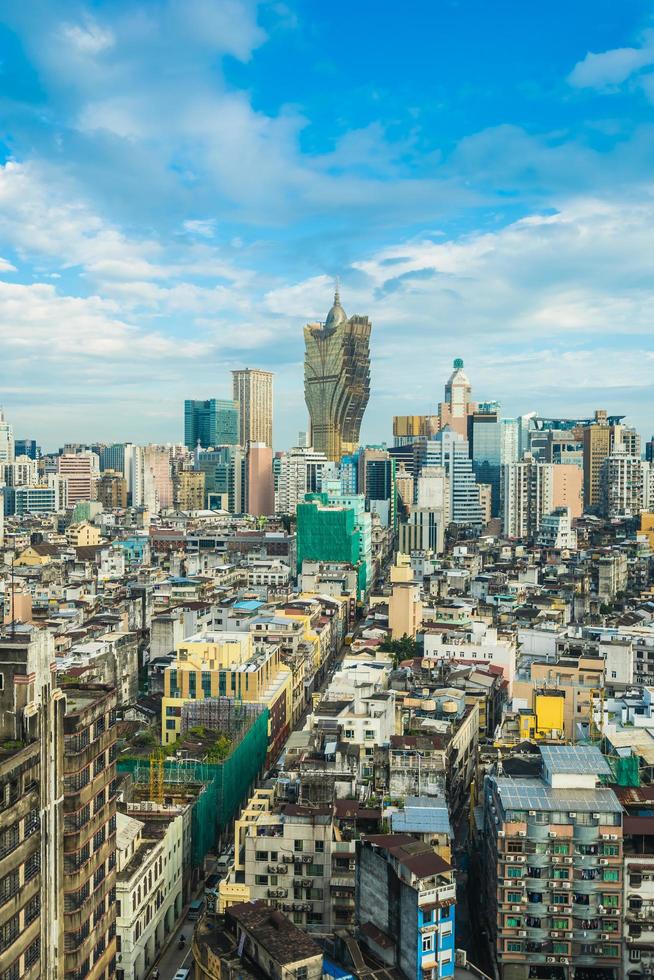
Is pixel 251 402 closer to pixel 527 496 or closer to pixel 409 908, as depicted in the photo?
pixel 527 496

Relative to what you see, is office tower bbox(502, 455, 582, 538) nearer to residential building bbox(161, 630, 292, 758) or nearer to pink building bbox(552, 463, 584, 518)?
pink building bbox(552, 463, 584, 518)

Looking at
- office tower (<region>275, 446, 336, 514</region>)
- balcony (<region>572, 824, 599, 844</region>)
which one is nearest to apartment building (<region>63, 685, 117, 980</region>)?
balcony (<region>572, 824, 599, 844</region>)

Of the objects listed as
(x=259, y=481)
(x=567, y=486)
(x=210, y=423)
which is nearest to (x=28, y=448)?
(x=210, y=423)

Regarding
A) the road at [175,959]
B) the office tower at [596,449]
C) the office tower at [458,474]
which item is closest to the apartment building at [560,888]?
the road at [175,959]

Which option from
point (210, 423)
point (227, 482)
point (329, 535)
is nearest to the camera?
point (329, 535)

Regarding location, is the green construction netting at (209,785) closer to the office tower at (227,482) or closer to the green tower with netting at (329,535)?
the green tower with netting at (329,535)

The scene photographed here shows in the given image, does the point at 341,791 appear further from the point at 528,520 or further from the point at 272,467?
the point at 272,467
